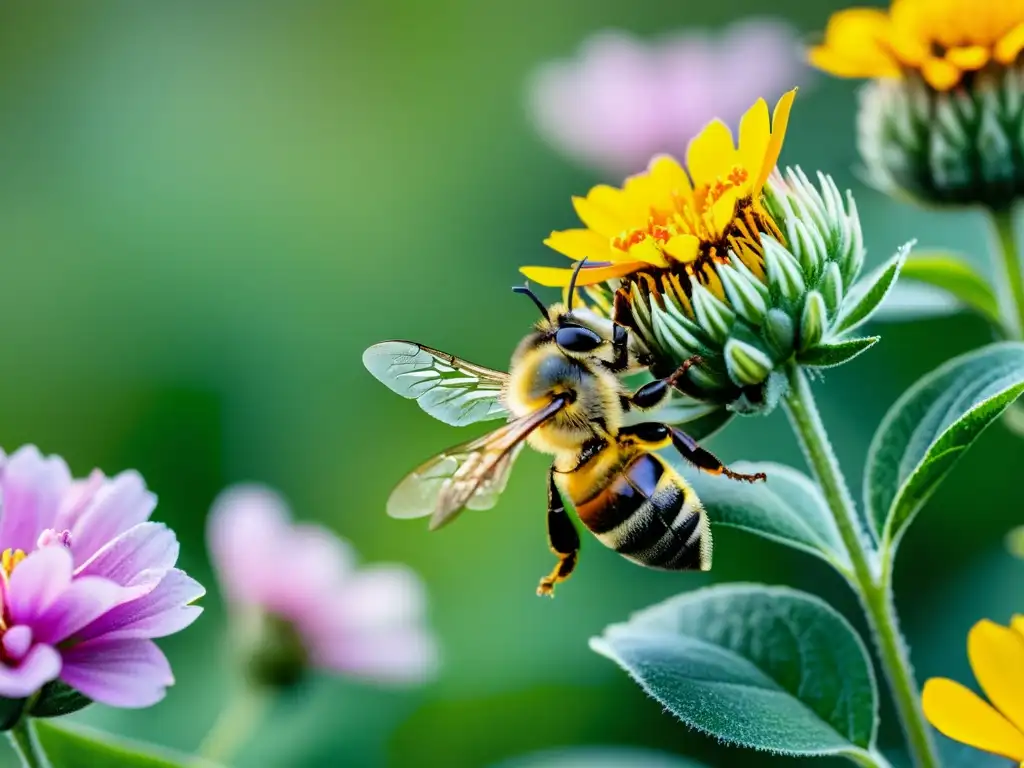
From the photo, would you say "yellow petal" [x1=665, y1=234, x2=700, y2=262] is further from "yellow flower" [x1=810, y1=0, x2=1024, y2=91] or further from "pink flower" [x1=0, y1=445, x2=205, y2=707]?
"pink flower" [x1=0, y1=445, x2=205, y2=707]

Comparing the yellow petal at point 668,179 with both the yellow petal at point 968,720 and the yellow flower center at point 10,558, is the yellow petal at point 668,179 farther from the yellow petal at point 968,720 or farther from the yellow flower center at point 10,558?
the yellow flower center at point 10,558

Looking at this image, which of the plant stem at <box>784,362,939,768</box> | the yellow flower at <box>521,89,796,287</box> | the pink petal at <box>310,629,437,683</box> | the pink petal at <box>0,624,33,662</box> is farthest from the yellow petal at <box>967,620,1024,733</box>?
the pink petal at <box>310,629,437,683</box>

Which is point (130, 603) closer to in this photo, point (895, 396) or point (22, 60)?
point (895, 396)

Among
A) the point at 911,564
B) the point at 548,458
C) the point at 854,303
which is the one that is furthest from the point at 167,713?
the point at 854,303

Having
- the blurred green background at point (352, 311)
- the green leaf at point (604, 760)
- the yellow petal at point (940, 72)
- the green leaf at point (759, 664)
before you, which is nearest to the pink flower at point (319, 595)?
the blurred green background at point (352, 311)

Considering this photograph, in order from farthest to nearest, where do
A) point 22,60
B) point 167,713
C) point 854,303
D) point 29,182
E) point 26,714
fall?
point 22,60
point 29,182
point 167,713
point 854,303
point 26,714

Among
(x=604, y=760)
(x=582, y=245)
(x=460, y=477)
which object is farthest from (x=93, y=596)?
(x=604, y=760)
